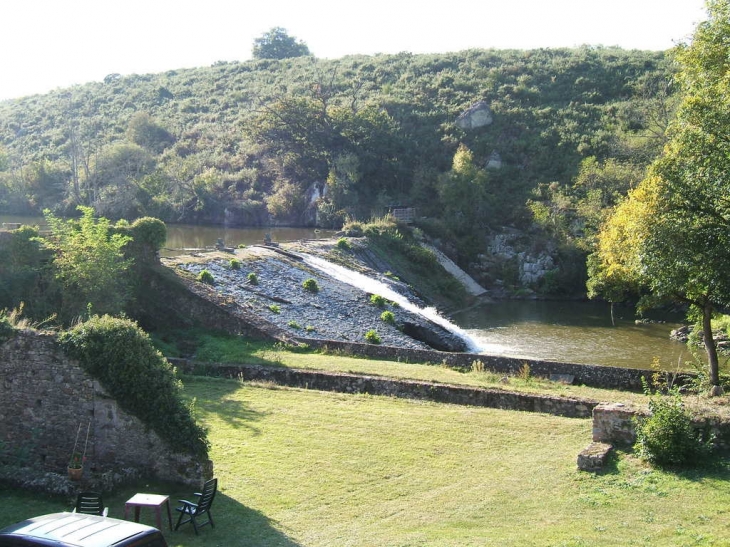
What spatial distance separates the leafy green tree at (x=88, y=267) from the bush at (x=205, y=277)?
4024 mm

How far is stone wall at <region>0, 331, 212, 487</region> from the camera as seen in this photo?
12359mm

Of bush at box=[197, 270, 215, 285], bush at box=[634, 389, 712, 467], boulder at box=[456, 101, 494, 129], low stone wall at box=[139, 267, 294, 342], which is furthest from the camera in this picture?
boulder at box=[456, 101, 494, 129]

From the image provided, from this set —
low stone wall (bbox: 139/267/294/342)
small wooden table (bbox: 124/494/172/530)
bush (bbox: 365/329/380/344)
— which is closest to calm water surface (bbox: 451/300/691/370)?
bush (bbox: 365/329/380/344)

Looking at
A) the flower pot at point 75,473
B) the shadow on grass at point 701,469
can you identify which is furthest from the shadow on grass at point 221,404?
the shadow on grass at point 701,469

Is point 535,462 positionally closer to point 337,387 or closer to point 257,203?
point 337,387

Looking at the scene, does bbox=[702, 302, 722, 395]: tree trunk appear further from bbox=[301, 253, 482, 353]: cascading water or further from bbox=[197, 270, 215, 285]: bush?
bbox=[197, 270, 215, 285]: bush

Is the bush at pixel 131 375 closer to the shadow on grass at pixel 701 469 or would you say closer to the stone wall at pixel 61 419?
the stone wall at pixel 61 419

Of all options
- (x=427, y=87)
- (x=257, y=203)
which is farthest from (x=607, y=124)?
(x=257, y=203)

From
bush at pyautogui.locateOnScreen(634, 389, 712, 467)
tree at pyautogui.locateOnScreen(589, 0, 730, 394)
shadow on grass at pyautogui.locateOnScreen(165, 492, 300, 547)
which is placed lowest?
shadow on grass at pyautogui.locateOnScreen(165, 492, 300, 547)

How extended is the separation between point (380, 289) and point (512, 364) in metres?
15.0

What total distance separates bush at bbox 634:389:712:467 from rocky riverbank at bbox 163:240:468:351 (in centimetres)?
1565

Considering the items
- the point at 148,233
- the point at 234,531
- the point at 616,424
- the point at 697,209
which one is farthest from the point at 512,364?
the point at 148,233

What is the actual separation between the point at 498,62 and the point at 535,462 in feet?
264

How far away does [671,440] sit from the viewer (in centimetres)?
1118
